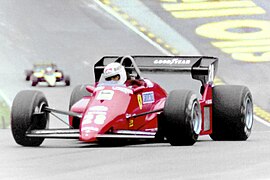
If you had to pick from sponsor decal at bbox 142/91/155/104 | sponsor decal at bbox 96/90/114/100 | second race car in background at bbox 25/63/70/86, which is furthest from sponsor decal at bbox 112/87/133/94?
second race car in background at bbox 25/63/70/86

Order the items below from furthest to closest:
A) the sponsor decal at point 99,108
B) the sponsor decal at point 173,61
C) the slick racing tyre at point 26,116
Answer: the sponsor decal at point 173,61 → the slick racing tyre at point 26,116 → the sponsor decal at point 99,108

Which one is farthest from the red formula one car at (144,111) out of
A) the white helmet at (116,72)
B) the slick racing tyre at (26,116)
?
the white helmet at (116,72)

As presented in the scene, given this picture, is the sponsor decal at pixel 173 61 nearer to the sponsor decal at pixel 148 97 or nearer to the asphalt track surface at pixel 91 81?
the sponsor decal at pixel 148 97

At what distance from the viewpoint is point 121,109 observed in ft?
50.5

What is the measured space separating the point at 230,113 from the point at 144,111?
132 cm

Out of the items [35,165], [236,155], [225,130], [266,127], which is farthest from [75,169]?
[266,127]

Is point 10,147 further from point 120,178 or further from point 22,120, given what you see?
point 120,178

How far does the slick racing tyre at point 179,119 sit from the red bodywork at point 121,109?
0.50m

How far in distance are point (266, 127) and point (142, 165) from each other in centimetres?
801

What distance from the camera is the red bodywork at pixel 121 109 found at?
1504 cm

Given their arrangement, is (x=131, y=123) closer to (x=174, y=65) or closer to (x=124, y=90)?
(x=124, y=90)

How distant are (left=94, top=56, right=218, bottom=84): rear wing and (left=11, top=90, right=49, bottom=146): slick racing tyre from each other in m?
1.55

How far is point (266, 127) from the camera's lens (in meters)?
20.5

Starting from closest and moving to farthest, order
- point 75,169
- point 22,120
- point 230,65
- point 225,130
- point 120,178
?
point 120,178 → point 75,169 → point 22,120 → point 225,130 → point 230,65
